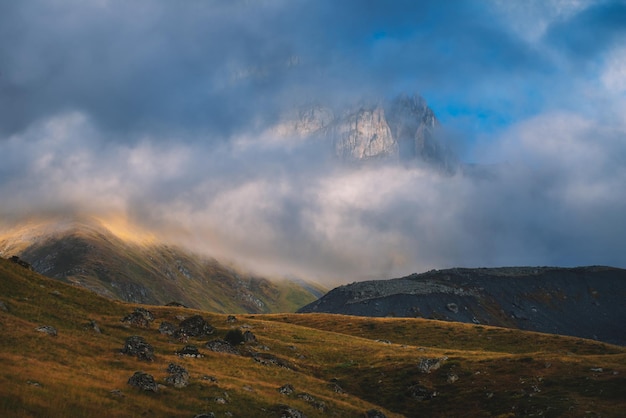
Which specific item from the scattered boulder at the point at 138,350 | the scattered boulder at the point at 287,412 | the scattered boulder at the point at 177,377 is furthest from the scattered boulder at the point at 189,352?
the scattered boulder at the point at 287,412

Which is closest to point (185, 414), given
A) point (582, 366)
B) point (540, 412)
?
point (540, 412)

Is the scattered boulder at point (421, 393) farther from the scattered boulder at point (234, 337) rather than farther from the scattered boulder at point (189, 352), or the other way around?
the scattered boulder at point (189, 352)

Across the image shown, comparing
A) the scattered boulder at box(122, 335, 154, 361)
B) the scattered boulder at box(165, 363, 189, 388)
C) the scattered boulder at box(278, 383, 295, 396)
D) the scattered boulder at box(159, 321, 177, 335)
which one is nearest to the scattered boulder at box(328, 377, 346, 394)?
the scattered boulder at box(278, 383, 295, 396)

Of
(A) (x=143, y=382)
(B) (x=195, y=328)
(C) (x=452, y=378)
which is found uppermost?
(B) (x=195, y=328)

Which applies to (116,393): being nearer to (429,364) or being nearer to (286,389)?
(286,389)

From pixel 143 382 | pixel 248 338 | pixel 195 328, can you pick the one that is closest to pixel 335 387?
pixel 248 338

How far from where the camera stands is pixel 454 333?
126 meters

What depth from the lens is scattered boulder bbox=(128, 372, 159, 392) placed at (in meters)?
37.8

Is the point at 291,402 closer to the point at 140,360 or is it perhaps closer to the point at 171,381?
the point at 171,381

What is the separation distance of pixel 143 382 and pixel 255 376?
16916 mm

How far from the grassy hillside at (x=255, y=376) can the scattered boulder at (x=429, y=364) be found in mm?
204

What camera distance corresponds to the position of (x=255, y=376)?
173 feet

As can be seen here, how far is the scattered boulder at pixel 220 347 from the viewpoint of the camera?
62200 millimetres

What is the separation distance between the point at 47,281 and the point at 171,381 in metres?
47.4
